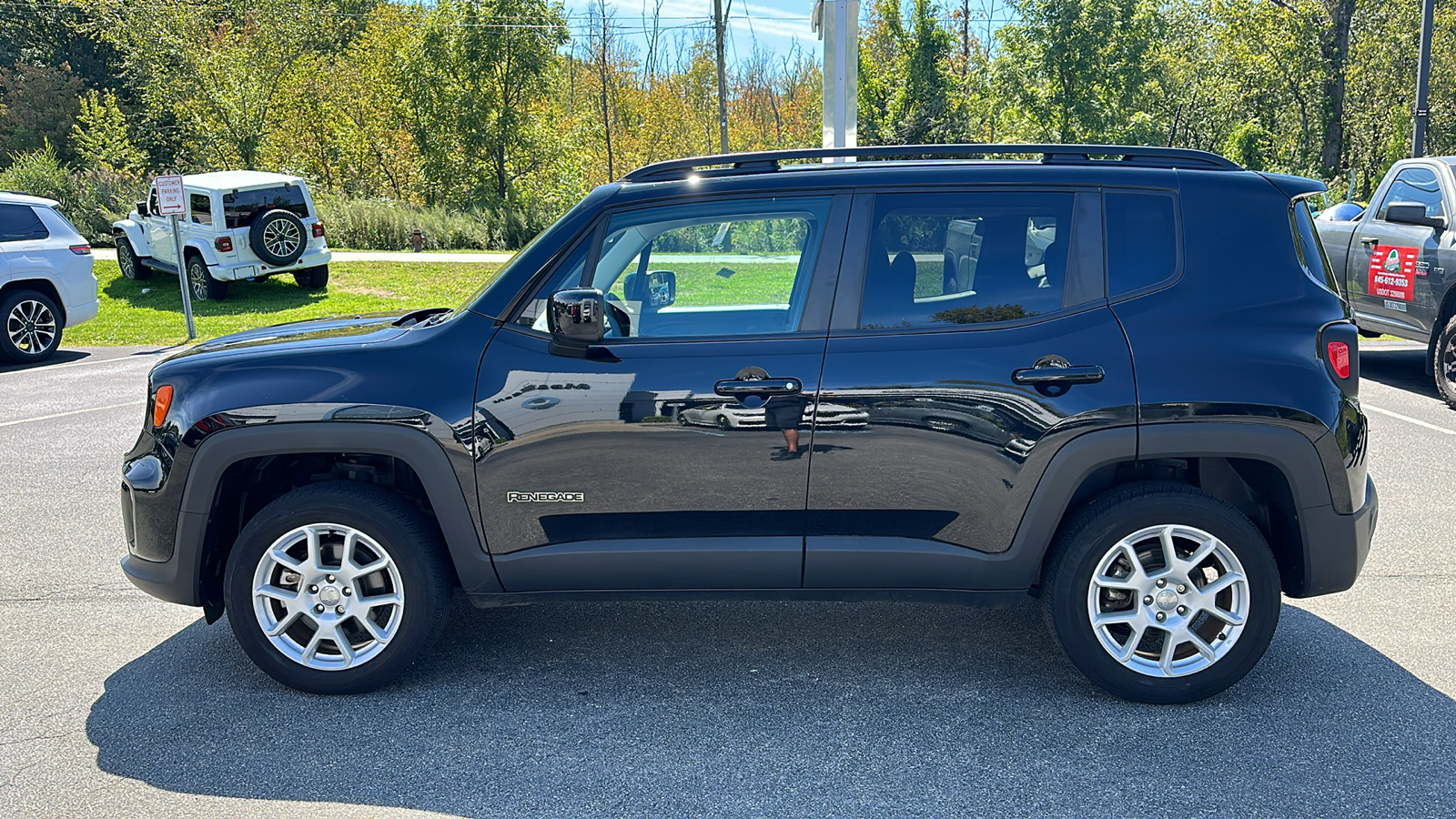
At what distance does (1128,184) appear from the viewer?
3.85 m

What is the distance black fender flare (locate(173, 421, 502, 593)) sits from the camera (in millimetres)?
3754

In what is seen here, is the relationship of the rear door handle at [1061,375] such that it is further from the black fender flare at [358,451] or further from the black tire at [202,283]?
the black tire at [202,283]

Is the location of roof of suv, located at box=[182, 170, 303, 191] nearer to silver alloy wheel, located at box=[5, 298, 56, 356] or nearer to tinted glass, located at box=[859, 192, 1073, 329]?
silver alloy wheel, located at box=[5, 298, 56, 356]

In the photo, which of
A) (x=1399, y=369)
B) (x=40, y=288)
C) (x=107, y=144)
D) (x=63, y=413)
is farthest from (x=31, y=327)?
(x=107, y=144)

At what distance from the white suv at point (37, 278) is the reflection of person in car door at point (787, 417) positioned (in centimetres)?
1218

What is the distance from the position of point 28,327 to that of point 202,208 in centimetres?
523

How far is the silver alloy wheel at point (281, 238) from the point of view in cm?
1781

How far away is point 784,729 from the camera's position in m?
3.69

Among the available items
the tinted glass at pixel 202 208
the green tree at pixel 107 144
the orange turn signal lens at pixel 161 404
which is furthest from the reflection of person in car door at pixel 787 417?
the green tree at pixel 107 144

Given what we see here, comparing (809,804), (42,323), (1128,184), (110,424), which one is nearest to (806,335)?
(1128,184)

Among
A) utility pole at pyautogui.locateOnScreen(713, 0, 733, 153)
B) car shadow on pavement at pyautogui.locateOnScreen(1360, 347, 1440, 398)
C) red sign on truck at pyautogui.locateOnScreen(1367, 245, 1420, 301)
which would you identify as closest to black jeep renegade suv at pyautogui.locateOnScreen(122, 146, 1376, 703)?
red sign on truck at pyautogui.locateOnScreen(1367, 245, 1420, 301)

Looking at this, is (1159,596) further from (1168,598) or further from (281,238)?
(281,238)

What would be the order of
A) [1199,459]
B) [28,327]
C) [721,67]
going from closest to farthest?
[1199,459], [28,327], [721,67]

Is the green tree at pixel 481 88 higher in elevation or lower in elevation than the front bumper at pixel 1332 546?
higher
